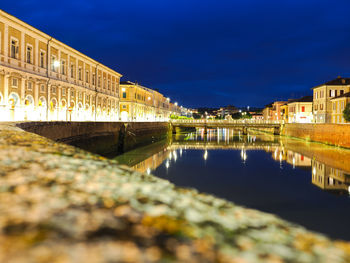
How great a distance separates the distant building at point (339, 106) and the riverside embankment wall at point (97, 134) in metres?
35.9

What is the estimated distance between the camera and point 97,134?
1172 inches

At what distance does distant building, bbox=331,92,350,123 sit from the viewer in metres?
53.5

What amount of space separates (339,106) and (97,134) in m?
47.4

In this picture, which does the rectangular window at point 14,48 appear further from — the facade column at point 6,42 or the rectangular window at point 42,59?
the rectangular window at point 42,59

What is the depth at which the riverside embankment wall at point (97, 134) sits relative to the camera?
19391mm

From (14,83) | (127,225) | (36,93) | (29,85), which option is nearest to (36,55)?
(29,85)

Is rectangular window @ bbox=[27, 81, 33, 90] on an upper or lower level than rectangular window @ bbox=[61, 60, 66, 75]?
lower

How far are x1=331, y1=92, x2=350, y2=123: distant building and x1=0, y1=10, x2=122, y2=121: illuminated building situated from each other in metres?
43.6

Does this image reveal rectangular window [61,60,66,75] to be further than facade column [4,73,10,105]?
Yes

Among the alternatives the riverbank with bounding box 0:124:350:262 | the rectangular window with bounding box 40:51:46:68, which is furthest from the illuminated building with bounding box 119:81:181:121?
the riverbank with bounding box 0:124:350:262

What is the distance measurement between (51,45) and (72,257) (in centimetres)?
3641

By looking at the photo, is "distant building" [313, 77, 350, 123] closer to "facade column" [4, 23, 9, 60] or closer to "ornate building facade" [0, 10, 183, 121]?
"ornate building facade" [0, 10, 183, 121]

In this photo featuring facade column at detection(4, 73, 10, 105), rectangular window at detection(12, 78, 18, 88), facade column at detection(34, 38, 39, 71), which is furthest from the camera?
facade column at detection(34, 38, 39, 71)

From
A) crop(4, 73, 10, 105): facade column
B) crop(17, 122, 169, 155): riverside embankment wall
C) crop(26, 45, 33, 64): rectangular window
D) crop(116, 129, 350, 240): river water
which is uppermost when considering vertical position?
crop(26, 45, 33, 64): rectangular window
